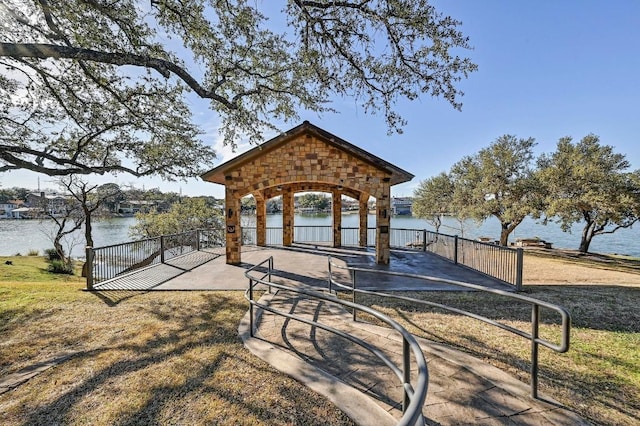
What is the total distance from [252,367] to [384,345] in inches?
67.0

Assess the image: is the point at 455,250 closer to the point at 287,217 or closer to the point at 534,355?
the point at 534,355

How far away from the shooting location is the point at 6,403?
270 centimetres

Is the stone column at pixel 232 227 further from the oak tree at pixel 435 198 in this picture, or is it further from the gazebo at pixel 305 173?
the oak tree at pixel 435 198

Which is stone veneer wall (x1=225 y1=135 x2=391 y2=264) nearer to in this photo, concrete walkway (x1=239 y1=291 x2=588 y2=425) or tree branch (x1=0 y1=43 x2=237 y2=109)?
tree branch (x1=0 y1=43 x2=237 y2=109)

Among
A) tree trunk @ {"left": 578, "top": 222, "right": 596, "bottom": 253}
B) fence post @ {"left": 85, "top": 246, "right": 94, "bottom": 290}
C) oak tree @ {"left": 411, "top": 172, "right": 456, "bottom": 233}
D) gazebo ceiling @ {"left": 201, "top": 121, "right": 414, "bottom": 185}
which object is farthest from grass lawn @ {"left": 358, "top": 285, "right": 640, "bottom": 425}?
oak tree @ {"left": 411, "top": 172, "right": 456, "bottom": 233}

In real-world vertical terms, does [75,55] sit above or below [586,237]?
above

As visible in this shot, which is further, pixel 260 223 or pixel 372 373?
pixel 260 223

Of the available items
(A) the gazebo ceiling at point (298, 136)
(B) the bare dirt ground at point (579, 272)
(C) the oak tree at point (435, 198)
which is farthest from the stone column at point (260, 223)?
(C) the oak tree at point (435, 198)

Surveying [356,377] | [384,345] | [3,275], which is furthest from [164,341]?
[3,275]

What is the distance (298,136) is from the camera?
31.4 feet

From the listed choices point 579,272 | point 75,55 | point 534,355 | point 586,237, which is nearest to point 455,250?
point 534,355

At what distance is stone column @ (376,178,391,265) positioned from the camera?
9.59 m

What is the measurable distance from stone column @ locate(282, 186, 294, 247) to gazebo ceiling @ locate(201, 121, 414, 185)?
14.3 ft

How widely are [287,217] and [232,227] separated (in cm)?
443
